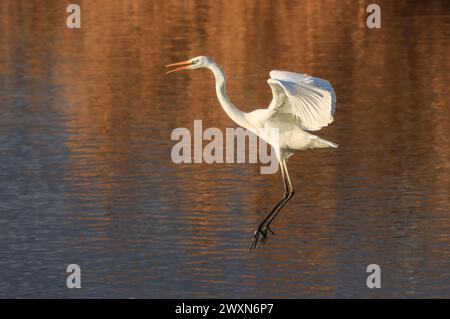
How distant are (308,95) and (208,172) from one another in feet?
15.3

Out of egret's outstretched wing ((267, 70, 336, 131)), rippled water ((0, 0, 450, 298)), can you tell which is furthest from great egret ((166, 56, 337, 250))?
rippled water ((0, 0, 450, 298))

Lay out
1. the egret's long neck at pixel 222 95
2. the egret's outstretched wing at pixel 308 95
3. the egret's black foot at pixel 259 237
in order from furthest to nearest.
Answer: the egret's black foot at pixel 259 237 < the egret's long neck at pixel 222 95 < the egret's outstretched wing at pixel 308 95

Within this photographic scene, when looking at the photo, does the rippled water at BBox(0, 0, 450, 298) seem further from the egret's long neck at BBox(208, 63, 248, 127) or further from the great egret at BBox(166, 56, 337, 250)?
the egret's long neck at BBox(208, 63, 248, 127)

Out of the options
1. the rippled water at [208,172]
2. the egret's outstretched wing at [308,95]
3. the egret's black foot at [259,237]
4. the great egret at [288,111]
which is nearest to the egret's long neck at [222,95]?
the great egret at [288,111]

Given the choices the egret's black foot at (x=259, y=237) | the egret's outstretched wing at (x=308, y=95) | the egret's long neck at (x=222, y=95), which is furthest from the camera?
the egret's black foot at (x=259, y=237)

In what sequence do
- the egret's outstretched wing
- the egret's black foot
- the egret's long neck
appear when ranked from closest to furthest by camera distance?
the egret's outstretched wing
the egret's long neck
the egret's black foot

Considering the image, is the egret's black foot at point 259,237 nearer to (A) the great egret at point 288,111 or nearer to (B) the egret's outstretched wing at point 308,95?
(A) the great egret at point 288,111

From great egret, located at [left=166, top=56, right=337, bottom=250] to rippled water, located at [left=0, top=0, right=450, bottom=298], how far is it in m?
0.80

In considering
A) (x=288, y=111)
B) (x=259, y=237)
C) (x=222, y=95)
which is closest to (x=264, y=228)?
(x=259, y=237)

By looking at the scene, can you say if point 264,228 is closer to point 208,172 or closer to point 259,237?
point 259,237

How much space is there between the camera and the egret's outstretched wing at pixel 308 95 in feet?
40.8

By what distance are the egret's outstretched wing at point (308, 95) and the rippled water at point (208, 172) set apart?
140 centimetres

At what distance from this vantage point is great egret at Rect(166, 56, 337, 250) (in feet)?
41.0

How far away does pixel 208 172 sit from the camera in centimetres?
1706
